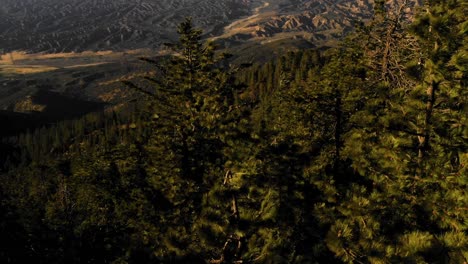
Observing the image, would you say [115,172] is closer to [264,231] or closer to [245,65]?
[245,65]

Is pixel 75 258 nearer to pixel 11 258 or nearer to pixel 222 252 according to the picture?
pixel 11 258

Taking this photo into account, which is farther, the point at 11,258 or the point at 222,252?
the point at 222,252

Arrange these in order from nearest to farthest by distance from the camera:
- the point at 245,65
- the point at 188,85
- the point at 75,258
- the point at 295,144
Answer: the point at 75,258 → the point at 245,65 → the point at 188,85 → the point at 295,144

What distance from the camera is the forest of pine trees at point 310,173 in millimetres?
12711

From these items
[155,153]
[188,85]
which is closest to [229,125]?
[188,85]

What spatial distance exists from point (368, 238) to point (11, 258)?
1127 cm

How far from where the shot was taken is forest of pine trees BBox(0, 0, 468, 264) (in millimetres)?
12711

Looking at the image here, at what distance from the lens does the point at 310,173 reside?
78.3 ft

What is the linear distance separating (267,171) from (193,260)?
21.2 feet

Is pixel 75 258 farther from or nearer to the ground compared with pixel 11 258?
nearer to the ground

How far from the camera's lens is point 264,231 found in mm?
15930

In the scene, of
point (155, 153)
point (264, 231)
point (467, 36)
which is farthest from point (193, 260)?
point (467, 36)

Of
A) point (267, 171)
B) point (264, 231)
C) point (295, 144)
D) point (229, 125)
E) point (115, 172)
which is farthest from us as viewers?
point (115, 172)

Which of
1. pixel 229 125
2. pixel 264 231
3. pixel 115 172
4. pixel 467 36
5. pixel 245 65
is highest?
pixel 467 36
